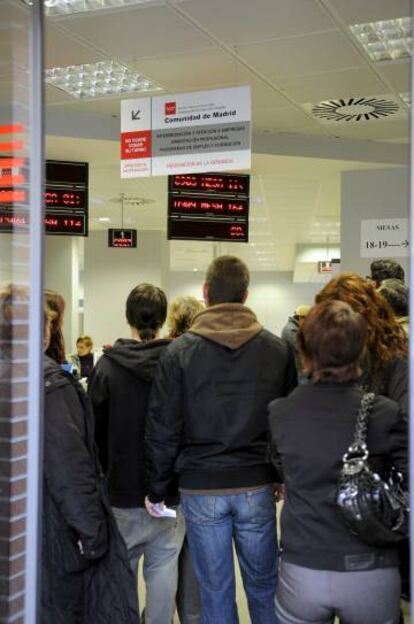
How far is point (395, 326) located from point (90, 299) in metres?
10.6

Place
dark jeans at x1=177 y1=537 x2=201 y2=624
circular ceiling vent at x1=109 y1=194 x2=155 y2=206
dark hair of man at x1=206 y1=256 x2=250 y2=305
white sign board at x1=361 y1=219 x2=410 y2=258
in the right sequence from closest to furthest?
dark hair of man at x1=206 y1=256 x2=250 y2=305 < dark jeans at x1=177 y1=537 x2=201 y2=624 < white sign board at x1=361 y1=219 x2=410 y2=258 < circular ceiling vent at x1=109 y1=194 x2=155 y2=206

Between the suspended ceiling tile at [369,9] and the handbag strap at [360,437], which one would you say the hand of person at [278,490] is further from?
the suspended ceiling tile at [369,9]

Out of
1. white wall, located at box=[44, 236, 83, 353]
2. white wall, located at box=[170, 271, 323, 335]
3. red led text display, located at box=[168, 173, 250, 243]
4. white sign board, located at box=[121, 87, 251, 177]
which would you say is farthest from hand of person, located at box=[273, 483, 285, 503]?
white wall, located at box=[170, 271, 323, 335]

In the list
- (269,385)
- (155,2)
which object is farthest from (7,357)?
(155,2)

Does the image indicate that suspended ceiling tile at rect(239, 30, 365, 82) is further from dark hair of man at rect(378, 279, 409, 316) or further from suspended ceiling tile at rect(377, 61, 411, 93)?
dark hair of man at rect(378, 279, 409, 316)

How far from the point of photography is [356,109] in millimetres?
6152

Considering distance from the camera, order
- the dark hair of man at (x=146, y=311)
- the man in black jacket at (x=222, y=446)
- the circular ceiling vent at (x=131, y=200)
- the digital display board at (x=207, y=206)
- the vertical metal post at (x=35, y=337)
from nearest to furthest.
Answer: the vertical metal post at (x=35, y=337)
the man in black jacket at (x=222, y=446)
the dark hair of man at (x=146, y=311)
the digital display board at (x=207, y=206)
the circular ceiling vent at (x=131, y=200)

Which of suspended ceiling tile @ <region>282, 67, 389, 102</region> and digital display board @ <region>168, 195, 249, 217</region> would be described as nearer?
suspended ceiling tile @ <region>282, 67, 389, 102</region>

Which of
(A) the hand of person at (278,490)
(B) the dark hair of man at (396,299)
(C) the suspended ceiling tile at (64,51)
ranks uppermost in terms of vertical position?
(C) the suspended ceiling tile at (64,51)

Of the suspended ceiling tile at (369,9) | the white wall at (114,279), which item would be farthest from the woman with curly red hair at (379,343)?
the white wall at (114,279)

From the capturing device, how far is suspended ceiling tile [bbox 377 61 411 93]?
5117 mm

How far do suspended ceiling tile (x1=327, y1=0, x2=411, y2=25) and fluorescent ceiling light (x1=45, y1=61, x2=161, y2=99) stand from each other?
1.73 m

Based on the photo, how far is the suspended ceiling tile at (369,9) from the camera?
4.12m

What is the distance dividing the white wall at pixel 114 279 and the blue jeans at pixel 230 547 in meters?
9.95
